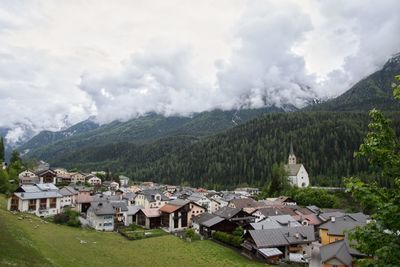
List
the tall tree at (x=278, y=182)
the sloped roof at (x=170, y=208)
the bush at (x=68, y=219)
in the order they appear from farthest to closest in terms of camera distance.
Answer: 1. the tall tree at (x=278, y=182)
2. the sloped roof at (x=170, y=208)
3. the bush at (x=68, y=219)

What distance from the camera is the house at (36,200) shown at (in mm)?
83312

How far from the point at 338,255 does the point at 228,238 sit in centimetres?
2458

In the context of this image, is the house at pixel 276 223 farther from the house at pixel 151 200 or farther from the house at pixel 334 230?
the house at pixel 151 200

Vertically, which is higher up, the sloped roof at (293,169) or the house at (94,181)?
the sloped roof at (293,169)

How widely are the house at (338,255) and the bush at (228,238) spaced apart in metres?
19.0

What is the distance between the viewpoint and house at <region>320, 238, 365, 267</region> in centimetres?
→ 4632

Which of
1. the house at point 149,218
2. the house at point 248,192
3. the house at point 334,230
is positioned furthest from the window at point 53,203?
the house at point 248,192

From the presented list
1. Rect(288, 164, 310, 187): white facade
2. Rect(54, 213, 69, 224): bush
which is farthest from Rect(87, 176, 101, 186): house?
Rect(288, 164, 310, 187): white facade

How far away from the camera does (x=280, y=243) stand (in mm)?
60062

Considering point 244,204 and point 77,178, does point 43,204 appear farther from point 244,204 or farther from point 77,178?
point 77,178

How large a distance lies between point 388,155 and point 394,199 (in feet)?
5.21

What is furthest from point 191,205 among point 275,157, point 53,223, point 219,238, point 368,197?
point 275,157

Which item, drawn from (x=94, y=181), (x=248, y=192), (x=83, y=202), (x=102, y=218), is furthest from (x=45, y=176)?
(x=248, y=192)

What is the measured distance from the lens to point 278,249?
59.8 metres
